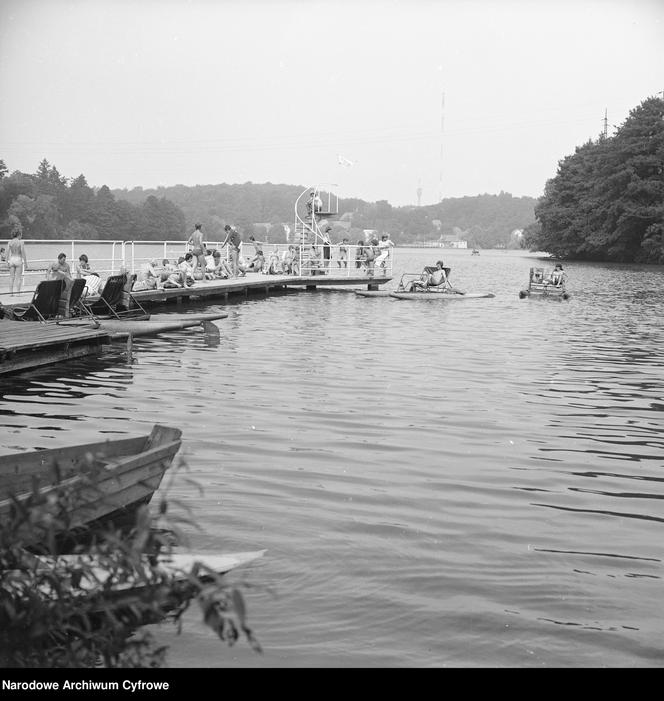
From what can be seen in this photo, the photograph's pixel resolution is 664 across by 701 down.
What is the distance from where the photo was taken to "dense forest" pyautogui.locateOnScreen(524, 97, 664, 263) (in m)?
90.3

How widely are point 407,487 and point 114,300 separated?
1264 cm

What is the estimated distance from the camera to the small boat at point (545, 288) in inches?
1521

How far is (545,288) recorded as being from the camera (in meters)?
39.3

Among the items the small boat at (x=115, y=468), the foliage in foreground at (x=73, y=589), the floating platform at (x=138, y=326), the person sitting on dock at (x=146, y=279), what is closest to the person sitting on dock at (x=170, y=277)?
the person sitting on dock at (x=146, y=279)

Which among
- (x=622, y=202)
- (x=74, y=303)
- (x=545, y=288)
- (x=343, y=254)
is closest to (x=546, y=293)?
(x=545, y=288)

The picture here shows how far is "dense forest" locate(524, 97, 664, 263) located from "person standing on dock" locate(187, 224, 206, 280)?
62.8 meters

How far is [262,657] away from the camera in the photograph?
5.51 metres

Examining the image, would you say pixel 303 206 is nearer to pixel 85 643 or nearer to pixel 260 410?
pixel 260 410

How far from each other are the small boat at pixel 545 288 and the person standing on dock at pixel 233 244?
11.1m

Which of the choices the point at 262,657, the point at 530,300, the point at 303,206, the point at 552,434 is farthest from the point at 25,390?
the point at 303,206

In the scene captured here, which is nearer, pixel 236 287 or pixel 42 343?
pixel 42 343

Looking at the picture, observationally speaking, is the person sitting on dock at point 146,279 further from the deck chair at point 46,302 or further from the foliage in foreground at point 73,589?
the foliage in foreground at point 73,589

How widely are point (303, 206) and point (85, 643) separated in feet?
137

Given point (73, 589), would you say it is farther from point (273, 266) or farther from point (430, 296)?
point (273, 266)
